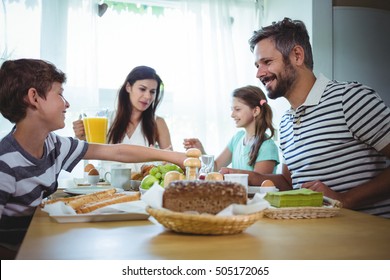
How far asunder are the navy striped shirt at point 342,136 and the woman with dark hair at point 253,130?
29.6 inches

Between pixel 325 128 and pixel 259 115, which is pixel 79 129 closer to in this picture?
pixel 259 115

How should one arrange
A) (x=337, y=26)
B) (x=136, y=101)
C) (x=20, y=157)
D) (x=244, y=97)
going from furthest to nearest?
1. (x=337, y=26)
2. (x=136, y=101)
3. (x=244, y=97)
4. (x=20, y=157)

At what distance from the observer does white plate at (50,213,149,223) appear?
0.90 m

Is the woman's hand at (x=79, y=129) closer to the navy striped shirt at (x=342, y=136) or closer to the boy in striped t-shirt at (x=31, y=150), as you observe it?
the boy in striped t-shirt at (x=31, y=150)

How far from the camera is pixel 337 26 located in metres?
3.15

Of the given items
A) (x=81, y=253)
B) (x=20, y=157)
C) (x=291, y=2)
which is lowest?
(x=81, y=253)

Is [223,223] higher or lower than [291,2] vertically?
lower

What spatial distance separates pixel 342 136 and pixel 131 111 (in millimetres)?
1769

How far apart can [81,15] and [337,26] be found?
2041 millimetres

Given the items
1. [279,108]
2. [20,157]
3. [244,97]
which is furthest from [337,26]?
[20,157]

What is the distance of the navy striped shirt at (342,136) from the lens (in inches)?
60.9

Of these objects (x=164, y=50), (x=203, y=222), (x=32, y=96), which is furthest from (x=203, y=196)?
(x=164, y=50)

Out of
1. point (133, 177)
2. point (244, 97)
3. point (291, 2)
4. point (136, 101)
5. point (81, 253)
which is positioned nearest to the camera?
point (81, 253)

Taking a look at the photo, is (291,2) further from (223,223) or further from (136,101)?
(223,223)
